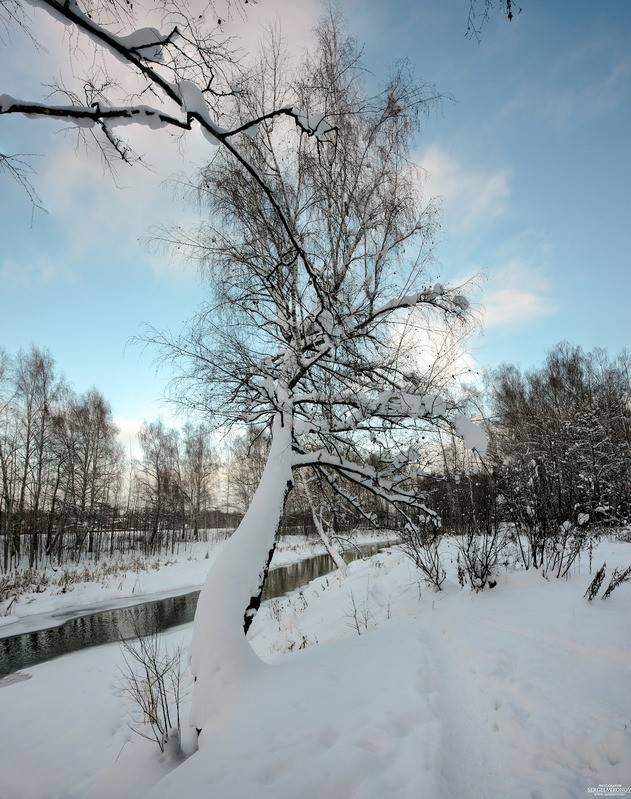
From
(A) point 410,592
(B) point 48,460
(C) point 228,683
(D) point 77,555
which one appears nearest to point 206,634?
(C) point 228,683

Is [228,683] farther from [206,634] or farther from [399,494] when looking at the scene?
[399,494]

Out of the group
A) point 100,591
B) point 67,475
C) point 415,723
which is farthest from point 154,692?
point 67,475

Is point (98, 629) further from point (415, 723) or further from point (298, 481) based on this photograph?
point (415, 723)

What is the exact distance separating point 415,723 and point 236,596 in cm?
172

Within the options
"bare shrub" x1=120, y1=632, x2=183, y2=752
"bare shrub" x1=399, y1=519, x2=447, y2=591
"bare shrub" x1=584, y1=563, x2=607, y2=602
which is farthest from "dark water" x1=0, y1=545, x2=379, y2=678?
"bare shrub" x1=584, y1=563, x2=607, y2=602

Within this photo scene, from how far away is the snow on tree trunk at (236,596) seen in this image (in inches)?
108

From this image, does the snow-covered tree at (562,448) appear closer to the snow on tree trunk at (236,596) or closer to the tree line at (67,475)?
the snow on tree trunk at (236,596)

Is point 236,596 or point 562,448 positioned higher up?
point 562,448

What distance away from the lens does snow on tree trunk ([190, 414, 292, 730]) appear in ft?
8.99

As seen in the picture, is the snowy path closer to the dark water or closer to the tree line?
the dark water

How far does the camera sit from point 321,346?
170 inches

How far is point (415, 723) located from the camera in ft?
7.07

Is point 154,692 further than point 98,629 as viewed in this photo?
No

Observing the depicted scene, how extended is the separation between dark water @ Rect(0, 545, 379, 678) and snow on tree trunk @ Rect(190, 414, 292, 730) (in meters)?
2.51
